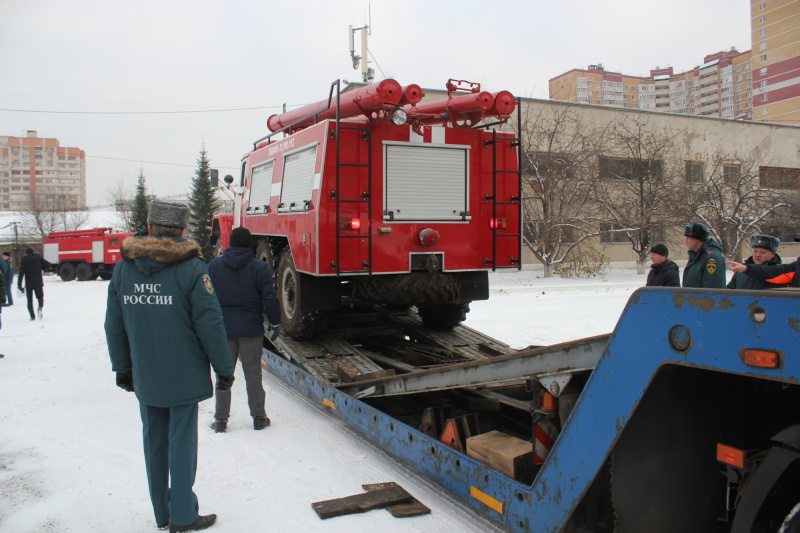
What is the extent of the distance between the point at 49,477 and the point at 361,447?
7.47 feet

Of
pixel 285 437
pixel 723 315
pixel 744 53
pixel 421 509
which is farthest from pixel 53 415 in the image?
pixel 744 53

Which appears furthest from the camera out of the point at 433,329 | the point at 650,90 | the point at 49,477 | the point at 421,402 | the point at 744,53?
the point at 650,90

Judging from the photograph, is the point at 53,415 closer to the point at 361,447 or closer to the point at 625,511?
the point at 361,447

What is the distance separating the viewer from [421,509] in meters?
3.71

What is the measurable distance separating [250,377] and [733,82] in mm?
135892

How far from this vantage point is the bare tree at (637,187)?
22.6 m

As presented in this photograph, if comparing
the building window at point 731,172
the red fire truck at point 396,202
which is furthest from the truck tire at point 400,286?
the building window at point 731,172

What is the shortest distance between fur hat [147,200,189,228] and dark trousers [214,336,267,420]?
2.01 metres

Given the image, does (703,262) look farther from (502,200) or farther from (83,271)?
(83,271)

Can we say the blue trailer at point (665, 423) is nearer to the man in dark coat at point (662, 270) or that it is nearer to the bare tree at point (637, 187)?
the man in dark coat at point (662, 270)

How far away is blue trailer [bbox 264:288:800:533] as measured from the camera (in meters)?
2.06

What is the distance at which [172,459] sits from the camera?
342 centimetres

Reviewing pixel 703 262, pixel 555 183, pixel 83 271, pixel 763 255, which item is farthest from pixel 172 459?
pixel 83 271

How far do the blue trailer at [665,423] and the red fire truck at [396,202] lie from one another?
2.86m
